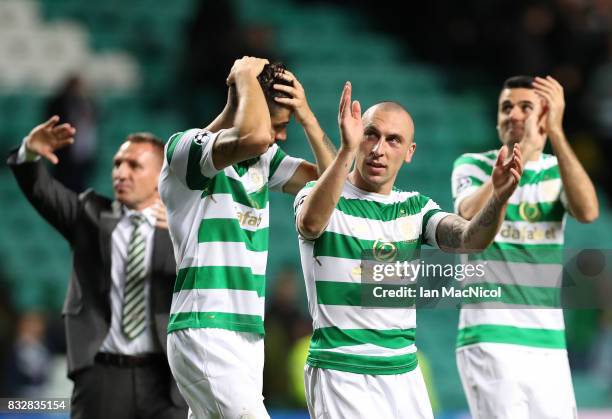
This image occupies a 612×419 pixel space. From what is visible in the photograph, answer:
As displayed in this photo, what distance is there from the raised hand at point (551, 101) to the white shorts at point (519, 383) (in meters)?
1.18

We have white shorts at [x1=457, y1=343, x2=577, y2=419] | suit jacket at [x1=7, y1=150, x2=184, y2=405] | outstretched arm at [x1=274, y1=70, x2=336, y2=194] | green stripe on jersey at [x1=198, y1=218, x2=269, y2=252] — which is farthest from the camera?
suit jacket at [x1=7, y1=150, x2=184, y2=405]

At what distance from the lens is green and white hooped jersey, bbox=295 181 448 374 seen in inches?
185

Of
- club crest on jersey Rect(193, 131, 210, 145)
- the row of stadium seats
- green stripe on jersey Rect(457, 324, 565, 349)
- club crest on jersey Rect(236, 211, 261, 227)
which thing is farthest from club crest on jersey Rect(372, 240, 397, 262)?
the row of stadium seats

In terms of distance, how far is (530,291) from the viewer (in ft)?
19.0

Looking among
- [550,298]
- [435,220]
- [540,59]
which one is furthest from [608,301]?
[540,59]

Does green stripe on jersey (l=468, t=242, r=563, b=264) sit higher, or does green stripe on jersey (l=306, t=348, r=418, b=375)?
green stripe on jersey (l=468, t=242, r=563, b=264)

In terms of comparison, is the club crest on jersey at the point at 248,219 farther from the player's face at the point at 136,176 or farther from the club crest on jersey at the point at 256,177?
the player's face at the point at 136,176

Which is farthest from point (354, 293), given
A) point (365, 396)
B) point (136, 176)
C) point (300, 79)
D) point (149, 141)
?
point (300, 79)

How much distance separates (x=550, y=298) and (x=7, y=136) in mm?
8439

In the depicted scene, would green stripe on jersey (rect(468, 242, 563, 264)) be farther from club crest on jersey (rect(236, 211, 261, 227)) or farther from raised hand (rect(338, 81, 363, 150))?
raised hand (rect(338, 81, 363, 150))

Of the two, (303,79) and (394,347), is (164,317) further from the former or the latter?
(303,79)

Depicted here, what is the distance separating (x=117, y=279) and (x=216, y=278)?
4.25 ft

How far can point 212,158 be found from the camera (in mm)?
4566

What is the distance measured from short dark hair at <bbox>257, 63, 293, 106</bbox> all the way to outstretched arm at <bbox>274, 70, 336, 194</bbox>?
0.02 metres
